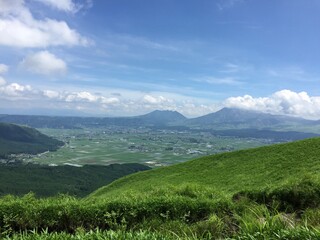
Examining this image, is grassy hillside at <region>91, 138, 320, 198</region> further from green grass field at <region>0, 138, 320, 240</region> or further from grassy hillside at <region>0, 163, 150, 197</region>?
grassy hillside at <region>0, 163, 150, 197</region>

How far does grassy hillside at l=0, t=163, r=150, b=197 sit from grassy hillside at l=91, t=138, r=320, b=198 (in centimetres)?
9507

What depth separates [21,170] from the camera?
526ft

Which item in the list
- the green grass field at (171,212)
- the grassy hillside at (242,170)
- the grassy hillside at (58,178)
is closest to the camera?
the green grass field at (171,212)

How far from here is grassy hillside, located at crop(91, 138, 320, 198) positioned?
1582cm

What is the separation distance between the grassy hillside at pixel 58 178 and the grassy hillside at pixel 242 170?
95.1 m

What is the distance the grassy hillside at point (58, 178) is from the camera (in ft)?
398

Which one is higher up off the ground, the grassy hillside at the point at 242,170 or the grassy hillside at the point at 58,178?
the grassy hillside at the point at 242,170

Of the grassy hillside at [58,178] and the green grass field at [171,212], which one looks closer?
the green grass field at [171,212]

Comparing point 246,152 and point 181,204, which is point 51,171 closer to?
point 246,152

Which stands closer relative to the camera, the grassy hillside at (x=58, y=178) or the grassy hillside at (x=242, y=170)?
the grassy hillside at (x=242, y=170)

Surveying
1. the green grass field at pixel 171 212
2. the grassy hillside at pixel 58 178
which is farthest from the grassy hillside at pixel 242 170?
the grassy hillside at pixel 58 178

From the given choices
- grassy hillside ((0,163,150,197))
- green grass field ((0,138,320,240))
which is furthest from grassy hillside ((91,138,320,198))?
grassy hillside ((0,163,150,197))

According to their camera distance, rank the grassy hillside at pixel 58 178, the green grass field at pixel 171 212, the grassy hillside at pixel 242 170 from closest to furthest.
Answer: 1. the green grass field at pixel 171 212
2. the grassy hillside at pixel 242 170
3. the grassy hillside at pixel 58 178

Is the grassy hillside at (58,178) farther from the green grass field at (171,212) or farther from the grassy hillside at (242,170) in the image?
the green grass field at (171,212)
